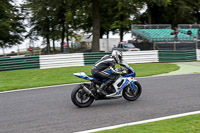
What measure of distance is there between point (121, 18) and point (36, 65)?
2586 centimetres

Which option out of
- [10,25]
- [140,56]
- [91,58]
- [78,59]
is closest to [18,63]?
[78,59]

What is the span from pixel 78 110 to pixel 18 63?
11625 mm

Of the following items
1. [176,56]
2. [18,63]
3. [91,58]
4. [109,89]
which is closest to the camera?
[109,89]

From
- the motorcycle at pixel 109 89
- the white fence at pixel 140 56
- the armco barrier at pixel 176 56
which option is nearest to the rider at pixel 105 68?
the motorcycle at pixel 109 89

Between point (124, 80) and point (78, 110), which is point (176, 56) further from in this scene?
point (78, 110)

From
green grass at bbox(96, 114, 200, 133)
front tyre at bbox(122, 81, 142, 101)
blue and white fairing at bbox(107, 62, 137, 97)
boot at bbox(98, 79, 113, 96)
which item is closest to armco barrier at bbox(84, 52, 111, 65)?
front tyre at bbox(122, 81, 142, 101)

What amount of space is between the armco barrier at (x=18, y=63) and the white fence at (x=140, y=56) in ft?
21.5

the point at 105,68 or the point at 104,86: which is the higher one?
the point at 105,68

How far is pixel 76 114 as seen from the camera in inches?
256

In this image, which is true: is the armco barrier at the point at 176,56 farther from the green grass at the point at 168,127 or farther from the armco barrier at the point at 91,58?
the green grass at the point at 168,127

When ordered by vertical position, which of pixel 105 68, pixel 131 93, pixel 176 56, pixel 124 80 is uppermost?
pixel 105 68

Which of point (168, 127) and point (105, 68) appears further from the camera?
point (105, 68)

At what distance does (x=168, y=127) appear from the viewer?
5.08 meters

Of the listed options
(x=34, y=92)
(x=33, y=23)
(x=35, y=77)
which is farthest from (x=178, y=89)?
(x=33, y=23)
